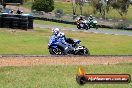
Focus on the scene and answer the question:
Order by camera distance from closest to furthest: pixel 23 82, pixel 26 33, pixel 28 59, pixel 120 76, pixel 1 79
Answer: pixel 120 76, pixel 23 82, pixel 1 79, pixel 28 59, pixel 26 33

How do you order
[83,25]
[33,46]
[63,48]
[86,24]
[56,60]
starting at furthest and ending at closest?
[86,24] < [83,25] < [33,46] < [63,48] < [56,60]

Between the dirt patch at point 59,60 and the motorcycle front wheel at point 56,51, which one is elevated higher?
the dirt patch at point 59,60

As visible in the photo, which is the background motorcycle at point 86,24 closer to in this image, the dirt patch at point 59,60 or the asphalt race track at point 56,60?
the asphalt race track at point 56,60

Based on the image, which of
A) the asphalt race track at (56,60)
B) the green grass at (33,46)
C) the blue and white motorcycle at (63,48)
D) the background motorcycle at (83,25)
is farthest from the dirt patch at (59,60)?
the background motorcycle at (83,25)

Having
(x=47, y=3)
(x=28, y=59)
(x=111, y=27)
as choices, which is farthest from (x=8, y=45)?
(x=47, y=3)

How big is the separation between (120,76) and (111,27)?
49.2 m

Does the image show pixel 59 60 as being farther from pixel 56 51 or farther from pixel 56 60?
pixel 56 51

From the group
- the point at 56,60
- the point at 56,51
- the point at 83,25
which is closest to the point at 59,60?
the point at 56,60

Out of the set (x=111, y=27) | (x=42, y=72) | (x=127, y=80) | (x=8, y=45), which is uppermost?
(x=127, y=80)

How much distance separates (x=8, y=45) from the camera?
80.8 ft

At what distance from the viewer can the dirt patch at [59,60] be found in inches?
621

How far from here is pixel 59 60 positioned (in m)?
16.9

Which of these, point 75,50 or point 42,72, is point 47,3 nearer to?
point 75,50

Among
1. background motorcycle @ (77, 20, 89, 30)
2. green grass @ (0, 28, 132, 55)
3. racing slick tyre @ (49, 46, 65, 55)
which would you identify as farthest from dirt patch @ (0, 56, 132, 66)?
background motorcycle @ (77, 20, 89, 30)
